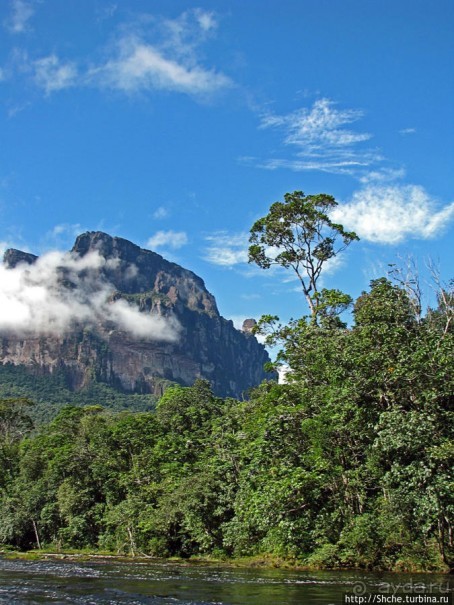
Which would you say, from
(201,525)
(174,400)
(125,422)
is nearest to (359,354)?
(201,525)

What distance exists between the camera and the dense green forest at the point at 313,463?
1888cm

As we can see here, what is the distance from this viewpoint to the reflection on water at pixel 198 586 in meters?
14.3

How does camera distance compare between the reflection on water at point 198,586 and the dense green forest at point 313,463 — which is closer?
the reflection on water at point 198,586

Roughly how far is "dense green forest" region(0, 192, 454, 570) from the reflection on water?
1.79m

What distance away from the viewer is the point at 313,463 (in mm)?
22062

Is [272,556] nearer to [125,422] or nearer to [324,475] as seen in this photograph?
[324,475]

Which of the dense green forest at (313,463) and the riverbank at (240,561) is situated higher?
the dense green forest at (313,463)

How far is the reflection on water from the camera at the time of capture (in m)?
14.3

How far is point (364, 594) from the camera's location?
557 inches

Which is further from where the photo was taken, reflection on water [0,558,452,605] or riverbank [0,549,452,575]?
riverbank [0,549,452,575]

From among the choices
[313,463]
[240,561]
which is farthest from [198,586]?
[240,561]

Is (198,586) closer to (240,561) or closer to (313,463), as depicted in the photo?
(313,463)

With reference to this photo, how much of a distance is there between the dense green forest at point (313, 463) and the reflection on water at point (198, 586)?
1.79 metres

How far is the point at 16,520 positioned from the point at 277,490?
2842 centimetres
